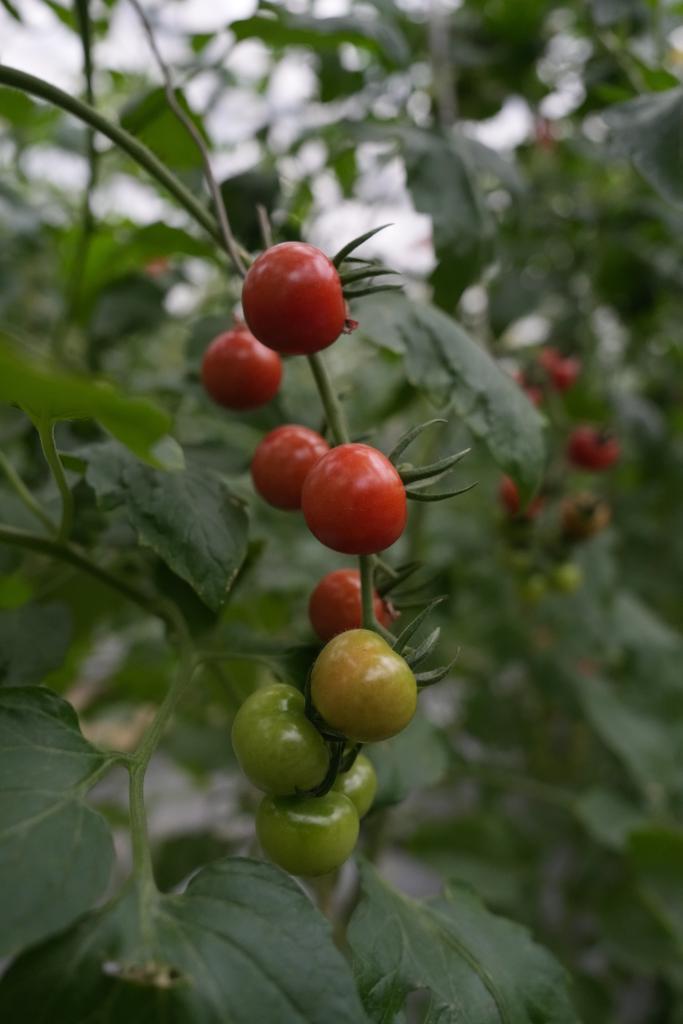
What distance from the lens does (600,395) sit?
48.7 inches

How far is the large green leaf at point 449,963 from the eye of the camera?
40cm

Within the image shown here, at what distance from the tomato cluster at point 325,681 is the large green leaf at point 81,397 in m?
0.09

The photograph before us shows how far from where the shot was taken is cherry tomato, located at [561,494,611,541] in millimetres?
957

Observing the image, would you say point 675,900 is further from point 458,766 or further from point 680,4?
point 680,4

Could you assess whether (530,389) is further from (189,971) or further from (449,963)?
(189,971)

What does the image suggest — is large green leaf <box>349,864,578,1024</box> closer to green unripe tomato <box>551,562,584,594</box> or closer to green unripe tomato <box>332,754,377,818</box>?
green unripe tomato <box>332,754,377,818</box>

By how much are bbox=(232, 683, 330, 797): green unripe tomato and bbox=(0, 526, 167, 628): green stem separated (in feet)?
0.43

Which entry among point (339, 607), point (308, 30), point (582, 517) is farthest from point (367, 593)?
point (582, 517)

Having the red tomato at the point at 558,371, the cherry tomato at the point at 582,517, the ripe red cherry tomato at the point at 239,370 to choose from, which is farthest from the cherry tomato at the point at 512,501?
the ripe red cherry tomato at the point at 239,370

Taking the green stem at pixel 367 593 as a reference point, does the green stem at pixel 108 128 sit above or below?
above

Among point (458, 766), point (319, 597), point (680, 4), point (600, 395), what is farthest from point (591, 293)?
point (319, 597)

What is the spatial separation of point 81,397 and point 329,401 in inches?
7.0

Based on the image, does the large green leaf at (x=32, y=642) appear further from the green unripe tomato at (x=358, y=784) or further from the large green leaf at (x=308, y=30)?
the large green leaf at (x=308, y=30)

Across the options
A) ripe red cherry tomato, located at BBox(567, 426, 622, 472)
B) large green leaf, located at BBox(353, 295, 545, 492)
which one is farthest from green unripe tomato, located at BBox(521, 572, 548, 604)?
large green leaf, located at BBox(353, 295, 545, 492)
